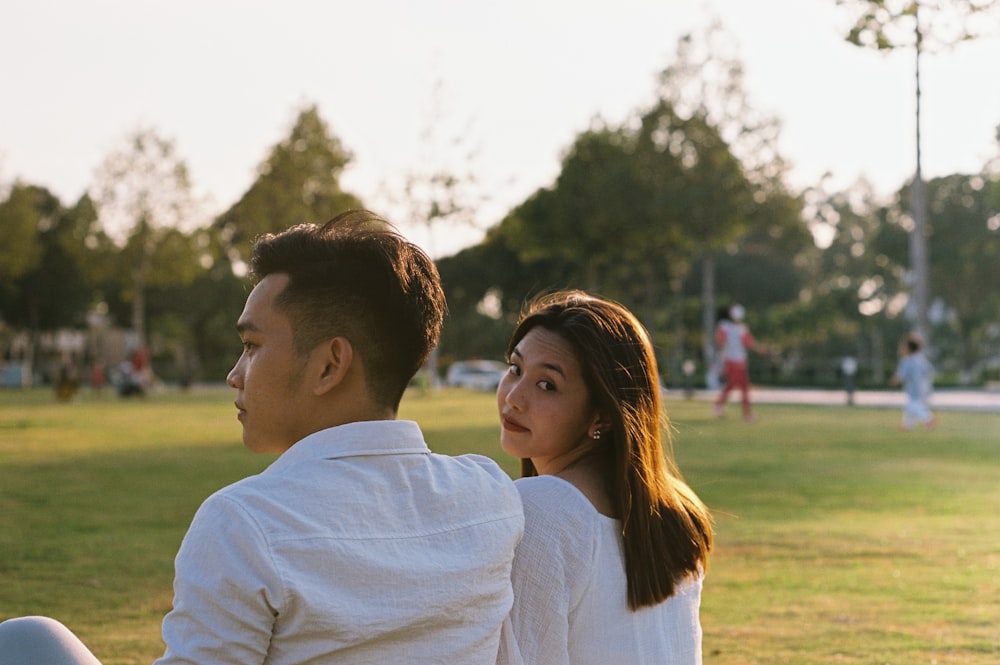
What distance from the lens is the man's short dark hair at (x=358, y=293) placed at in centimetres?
209

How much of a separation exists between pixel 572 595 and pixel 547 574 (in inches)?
3.8

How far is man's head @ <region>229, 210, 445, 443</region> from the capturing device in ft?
6.86

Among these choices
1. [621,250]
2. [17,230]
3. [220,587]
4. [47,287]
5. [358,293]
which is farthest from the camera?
[47,287]

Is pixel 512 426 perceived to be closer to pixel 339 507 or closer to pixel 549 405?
pixel 549 405

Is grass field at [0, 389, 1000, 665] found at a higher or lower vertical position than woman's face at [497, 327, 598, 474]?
lower

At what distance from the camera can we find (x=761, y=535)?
9109 mm

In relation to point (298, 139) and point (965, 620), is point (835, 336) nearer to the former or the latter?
point (298, 139)

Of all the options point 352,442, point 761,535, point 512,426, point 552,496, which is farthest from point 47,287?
point 352,442

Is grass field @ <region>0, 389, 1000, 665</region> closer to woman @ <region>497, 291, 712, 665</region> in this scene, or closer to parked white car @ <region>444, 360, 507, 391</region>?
woman @ <region>497, 291, 712, 665</region>

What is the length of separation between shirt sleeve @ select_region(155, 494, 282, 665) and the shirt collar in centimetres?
19

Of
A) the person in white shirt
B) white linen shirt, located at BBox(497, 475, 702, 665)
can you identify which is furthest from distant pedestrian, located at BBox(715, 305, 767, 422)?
the person in white shirt

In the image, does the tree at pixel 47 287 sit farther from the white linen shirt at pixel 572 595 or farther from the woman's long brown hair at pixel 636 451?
the white linen shirt at pixel 572 595

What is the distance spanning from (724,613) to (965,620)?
1.12 meters

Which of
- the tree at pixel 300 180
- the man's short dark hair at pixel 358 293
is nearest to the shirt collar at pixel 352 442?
the man's short dark hair at pixel 358 293
